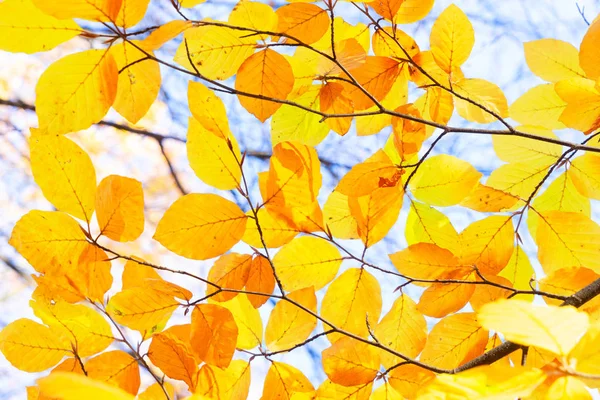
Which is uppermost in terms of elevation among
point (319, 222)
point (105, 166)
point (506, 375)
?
point (105, 166)

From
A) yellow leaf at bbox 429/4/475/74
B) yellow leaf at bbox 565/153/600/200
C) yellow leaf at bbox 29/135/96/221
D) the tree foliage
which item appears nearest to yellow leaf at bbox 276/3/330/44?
the tree foliage

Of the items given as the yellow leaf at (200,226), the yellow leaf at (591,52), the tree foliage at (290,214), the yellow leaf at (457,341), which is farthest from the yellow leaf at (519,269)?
the yellow leaf at (200,226)

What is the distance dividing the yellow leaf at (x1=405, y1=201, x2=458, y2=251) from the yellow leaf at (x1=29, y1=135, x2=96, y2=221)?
1.04 ft

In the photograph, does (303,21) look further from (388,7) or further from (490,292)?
(490,292)

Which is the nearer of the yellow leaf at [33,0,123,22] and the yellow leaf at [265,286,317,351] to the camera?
the yellow leaf at [33,0,123,22]

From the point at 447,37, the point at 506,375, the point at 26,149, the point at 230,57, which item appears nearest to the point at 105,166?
the point at 26,149

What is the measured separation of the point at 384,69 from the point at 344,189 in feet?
0.45

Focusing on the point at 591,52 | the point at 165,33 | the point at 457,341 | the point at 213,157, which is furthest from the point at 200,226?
the point at 591,52

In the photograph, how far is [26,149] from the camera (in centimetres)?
144

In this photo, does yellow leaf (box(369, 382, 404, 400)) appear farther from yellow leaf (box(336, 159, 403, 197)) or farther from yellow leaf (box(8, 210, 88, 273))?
yellow leaf (box(8, 210, 88, 273))

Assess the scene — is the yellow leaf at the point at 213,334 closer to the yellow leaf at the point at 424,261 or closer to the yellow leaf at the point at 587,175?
the yellow leaf at the point at 424,261

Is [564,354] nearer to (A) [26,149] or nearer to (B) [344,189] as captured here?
(B) [344,189]

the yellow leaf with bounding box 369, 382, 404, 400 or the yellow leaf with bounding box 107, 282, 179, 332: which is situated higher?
the yellow leaf with bounding box 107, 282, 179, 332

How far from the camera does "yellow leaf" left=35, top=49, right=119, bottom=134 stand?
411 mm
